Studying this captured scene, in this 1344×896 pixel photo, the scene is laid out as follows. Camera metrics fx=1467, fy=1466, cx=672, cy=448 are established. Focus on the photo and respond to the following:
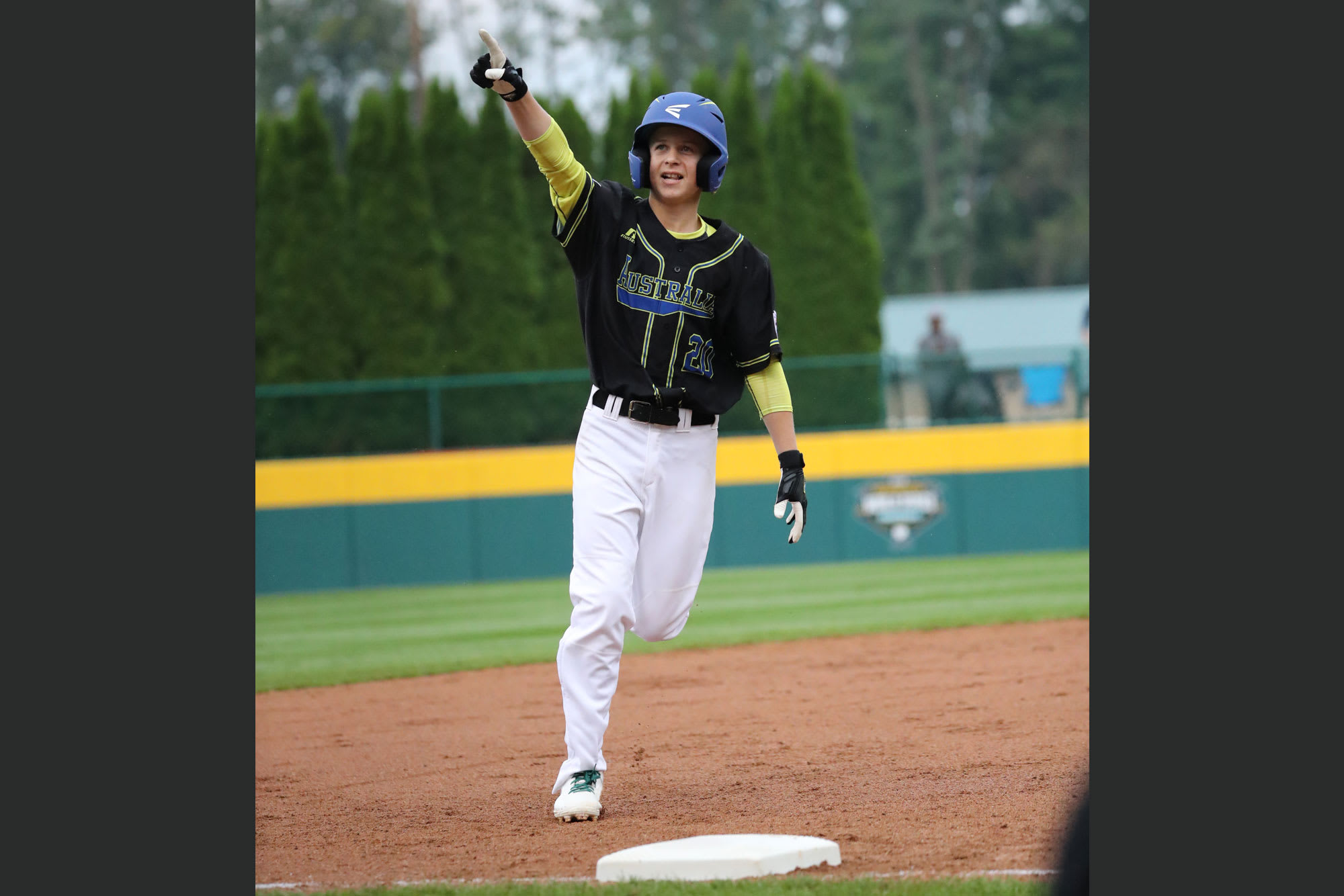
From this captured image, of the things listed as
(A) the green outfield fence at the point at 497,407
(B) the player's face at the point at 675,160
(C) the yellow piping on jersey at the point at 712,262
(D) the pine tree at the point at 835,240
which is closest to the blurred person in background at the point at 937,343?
(D) the pine tree at the point at 835,240

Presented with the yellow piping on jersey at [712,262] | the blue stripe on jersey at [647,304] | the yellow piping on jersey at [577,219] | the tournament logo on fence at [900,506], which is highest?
the yellow piping on jersey at [577,219]

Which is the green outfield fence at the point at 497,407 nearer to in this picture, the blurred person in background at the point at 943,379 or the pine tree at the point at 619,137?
the blurred person in background at the point at 943,379

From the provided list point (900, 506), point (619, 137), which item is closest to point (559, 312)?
point (619, 137)

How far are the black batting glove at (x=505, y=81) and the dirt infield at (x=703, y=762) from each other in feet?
7.54

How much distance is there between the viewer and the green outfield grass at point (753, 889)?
3609mm

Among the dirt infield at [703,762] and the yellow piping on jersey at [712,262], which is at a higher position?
the yellow piping on jersey at [712,262]

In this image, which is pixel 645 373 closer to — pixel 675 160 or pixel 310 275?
pixel 675 160

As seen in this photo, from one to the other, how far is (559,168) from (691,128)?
0.47m

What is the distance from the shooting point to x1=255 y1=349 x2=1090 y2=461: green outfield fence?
16.0 m

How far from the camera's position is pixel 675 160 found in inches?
194

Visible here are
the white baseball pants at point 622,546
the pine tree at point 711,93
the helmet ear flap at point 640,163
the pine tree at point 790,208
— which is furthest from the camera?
the pine tree at point 790,208

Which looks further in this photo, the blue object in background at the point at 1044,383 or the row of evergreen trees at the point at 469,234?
the row of evergreen trees at the point at 469,234

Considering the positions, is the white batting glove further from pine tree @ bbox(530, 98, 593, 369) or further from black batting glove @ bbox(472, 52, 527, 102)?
pine tree @ bbox(530, 98, 593, 369)

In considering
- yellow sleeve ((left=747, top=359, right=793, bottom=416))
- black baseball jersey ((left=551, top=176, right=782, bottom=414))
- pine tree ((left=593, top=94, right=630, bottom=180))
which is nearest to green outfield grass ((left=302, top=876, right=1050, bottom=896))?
black baseball jersey ((left=551, top=176, right=782, bottom=414))
